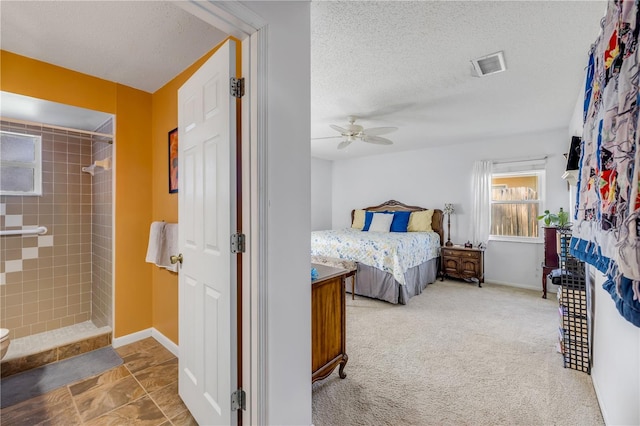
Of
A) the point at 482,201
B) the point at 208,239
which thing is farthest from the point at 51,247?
the point at 482,201

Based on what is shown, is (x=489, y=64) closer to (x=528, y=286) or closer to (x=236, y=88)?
(x=236, y=88)

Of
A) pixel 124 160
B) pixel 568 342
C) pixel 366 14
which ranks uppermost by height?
pixel 366 14

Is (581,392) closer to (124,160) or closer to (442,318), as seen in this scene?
(442,318)

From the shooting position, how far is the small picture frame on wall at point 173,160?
7.77 feet

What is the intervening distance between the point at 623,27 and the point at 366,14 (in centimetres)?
125

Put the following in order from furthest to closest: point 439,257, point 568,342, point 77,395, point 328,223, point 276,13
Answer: point 328,223
point 439,257
point 568,342
point 77,395
point 276,13

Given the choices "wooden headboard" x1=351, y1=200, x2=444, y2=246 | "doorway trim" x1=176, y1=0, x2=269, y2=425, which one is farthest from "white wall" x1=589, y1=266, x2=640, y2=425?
"wooden headboard" x1=351, y1=200, x2=444, y2=246

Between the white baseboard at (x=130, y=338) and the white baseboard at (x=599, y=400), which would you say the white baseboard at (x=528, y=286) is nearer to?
the white baseboard at (x=599, y=400)

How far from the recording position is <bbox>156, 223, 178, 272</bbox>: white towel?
2326mm

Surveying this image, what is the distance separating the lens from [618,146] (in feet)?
2.98

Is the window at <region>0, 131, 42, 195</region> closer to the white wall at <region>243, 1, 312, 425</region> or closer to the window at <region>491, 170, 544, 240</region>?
the white wall at <region>243, 1, 312, 425</region>

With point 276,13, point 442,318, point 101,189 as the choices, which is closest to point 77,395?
point 101,189

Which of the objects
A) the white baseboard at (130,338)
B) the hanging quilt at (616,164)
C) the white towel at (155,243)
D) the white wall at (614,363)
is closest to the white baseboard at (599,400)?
the white wall at (614,363)

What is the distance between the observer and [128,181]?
2582 mm
